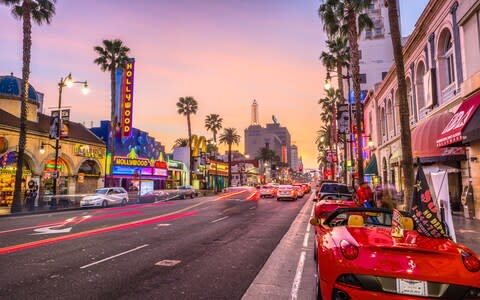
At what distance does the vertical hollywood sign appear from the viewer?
40375 mm

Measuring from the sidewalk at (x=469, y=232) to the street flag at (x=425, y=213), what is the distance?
301 centimetres

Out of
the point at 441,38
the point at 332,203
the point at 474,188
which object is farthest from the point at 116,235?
the point at 441,38

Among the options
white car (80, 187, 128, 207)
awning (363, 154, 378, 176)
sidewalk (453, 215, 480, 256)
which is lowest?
sidewalk (453, 215, 480, 256)

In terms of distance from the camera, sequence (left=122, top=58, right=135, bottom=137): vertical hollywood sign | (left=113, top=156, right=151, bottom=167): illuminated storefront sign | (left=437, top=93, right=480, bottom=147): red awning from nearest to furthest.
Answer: (left=437, top=93, right=480, bottom=147): red awning, (left=122, top=58, right=135, bottom=137): vertical hollywood sign, (left=113, top=156, right=151, bottom=167): illuminated storefront sign

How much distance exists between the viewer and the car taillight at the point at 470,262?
381cm

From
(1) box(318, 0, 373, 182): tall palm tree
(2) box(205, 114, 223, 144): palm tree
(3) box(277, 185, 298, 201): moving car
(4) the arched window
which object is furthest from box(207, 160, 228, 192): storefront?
(4) the arched window

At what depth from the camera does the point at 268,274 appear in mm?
6992

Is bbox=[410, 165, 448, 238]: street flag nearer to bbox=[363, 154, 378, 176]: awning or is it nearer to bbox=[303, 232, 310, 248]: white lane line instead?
bbox=[303, 232, 310, 248]: white lane line

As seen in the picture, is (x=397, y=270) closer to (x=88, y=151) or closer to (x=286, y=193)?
(x=286, y=193)

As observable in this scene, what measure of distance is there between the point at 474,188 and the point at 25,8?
30.6 meters

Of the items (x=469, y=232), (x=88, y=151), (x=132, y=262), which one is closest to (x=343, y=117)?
(x=469, y=232)

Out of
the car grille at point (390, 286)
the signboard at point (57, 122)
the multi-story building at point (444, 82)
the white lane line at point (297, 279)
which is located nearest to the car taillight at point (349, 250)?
the car grille at point (390, 286)

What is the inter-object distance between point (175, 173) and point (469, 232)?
52283 mm

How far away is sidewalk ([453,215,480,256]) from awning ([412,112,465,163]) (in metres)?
3.03
